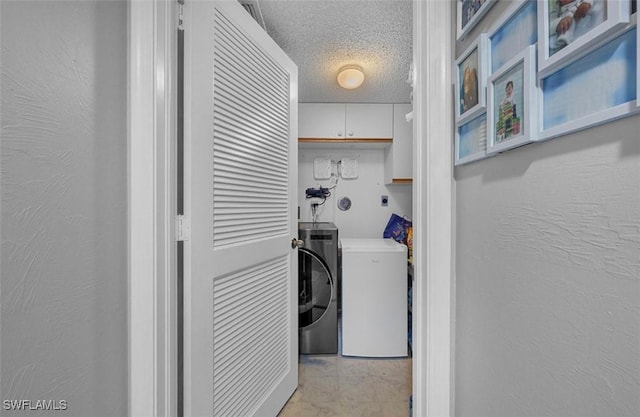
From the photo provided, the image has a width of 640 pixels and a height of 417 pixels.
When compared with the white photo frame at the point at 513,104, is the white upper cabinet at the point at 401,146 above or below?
above

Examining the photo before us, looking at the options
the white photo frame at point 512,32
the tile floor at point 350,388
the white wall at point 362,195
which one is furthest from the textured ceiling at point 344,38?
the tile floor at point 350,388

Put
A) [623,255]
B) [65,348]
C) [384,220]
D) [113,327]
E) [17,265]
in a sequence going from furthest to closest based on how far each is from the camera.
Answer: [384,220], [113,327], [65,348], [17,265], [623,255]

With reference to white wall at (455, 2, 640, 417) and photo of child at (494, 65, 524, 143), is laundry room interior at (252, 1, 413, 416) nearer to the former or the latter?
photo of child at (494, 65, 524, 143)

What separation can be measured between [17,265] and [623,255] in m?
1.05

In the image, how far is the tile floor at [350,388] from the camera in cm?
164

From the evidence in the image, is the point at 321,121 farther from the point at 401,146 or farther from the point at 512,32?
the point at 512,32

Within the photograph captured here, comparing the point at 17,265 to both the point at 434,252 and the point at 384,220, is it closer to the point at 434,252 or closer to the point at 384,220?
the point at 434,252

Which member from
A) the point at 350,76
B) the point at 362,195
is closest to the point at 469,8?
the point at 350,76

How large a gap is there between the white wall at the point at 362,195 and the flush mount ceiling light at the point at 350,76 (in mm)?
913

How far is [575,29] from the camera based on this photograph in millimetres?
450

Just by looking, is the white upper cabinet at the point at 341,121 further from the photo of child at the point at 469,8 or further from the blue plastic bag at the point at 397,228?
the photo of child at the point at 469,8

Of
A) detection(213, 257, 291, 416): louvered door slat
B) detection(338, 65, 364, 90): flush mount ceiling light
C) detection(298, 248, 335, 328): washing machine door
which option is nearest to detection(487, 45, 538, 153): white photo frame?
detection(213, 257, 291, 416): louvered door slat

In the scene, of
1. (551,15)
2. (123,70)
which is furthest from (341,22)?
(551,15)

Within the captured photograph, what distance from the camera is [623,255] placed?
406 millimetres
